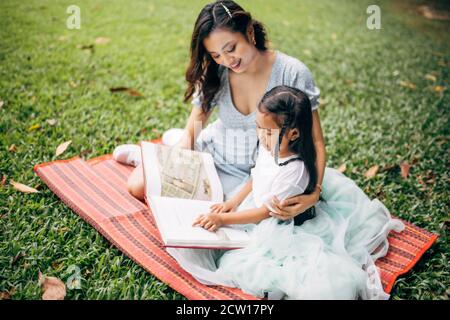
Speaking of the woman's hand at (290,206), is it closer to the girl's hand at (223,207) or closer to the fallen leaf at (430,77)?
the girl's hand at (223,207)

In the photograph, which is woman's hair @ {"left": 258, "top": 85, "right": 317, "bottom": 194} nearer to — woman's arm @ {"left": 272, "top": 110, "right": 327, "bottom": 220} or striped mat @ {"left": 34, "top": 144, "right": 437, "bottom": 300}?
woman's arm @ {"left": 272, "top": 110, "right": 327, "bottom": 220}

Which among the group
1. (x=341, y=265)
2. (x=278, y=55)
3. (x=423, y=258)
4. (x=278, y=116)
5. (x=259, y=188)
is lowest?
(x=423, y=258)

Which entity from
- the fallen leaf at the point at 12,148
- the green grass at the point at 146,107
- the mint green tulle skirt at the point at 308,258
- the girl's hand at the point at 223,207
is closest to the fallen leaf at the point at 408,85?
the green grass at the point at 146,107

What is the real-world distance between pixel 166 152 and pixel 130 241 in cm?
57

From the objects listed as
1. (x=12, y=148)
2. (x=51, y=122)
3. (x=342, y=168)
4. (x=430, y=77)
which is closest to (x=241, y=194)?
(x=342, y=168)

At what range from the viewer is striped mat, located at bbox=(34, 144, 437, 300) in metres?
2.08

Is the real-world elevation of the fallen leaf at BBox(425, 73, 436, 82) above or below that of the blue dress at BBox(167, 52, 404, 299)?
above

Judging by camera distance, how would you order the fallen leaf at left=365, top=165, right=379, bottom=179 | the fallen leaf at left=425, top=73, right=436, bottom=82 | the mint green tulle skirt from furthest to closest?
the fallen leaf at left=425, top=73, right=436, bottom=82, the fallen leaf at left=365, top=165, right=379, bottom=179, the mint green tulle skirt

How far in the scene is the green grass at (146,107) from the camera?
222 cm

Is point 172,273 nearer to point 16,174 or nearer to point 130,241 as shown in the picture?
point 130,241

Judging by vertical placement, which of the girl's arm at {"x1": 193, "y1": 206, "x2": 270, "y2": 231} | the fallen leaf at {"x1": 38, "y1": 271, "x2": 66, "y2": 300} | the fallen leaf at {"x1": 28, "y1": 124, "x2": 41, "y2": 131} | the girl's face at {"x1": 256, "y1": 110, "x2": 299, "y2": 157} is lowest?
the fallen leaf at {"x1": 38, "y1": 271, "x2": 66, "y2": 300}

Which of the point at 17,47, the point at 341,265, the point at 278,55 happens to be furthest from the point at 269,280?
the point at 17,47

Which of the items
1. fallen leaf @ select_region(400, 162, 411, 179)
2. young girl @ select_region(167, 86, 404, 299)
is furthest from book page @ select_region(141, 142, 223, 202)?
fallen leaf @ select_region(400, 162, 411, 179)

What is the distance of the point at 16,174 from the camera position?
9.09ft
